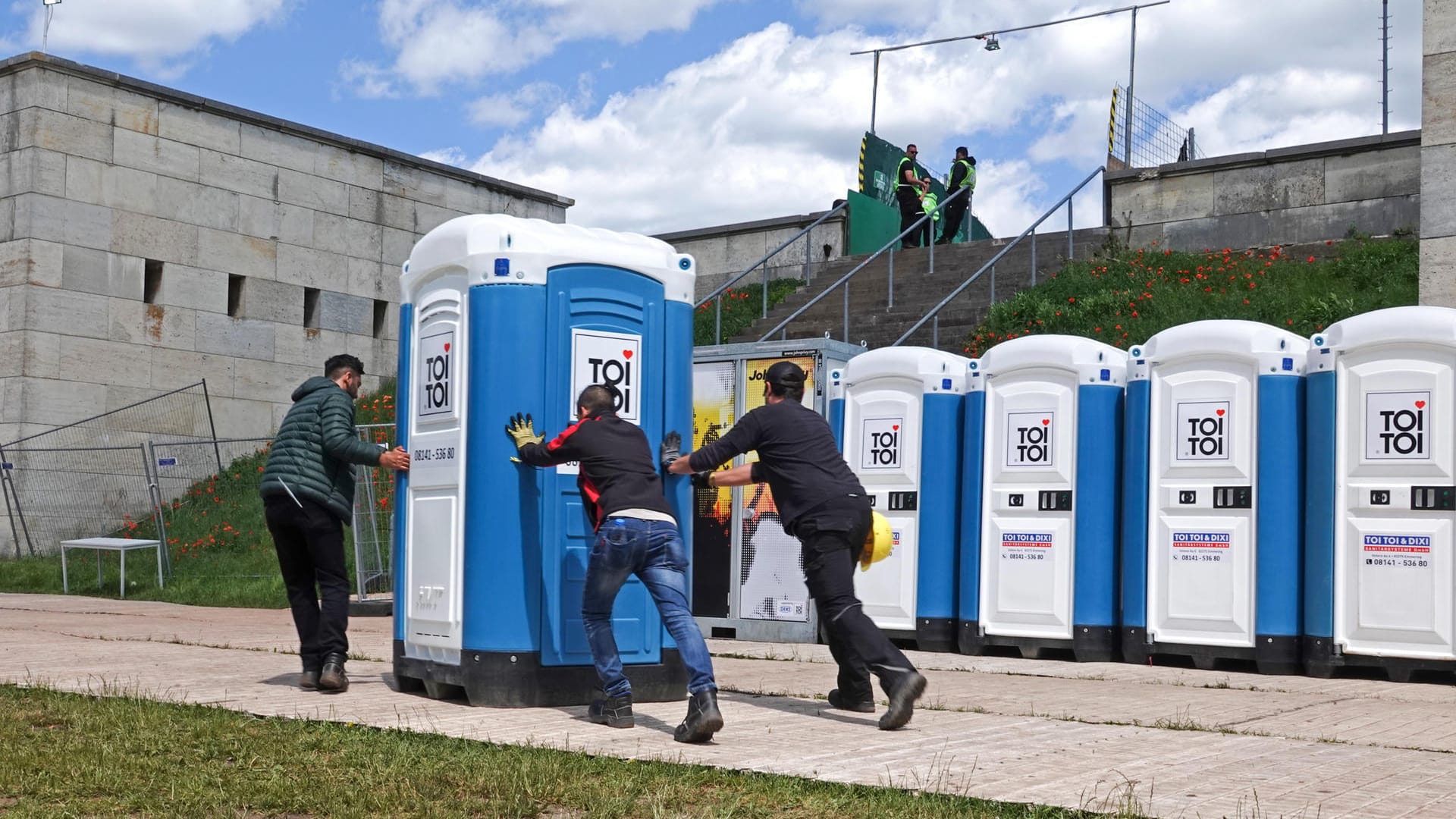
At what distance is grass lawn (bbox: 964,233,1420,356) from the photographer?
16688 millimetres

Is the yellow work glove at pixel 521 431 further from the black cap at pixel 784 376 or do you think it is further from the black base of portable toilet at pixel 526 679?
the black cap at pixel 784 376

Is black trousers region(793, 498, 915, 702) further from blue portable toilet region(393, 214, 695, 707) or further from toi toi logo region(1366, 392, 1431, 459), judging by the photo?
toi toi logo region(1366, 392, 1431, 459)

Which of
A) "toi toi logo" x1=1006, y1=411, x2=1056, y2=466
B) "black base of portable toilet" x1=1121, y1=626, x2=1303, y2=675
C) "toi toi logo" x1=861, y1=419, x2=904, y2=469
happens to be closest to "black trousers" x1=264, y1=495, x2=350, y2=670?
"toi toi logo" x1=861, y1=419, x2=904, y2=469

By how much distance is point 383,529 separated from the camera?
16.4 metres

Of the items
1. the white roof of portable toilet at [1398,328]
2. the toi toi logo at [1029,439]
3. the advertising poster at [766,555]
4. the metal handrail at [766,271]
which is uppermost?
the metal handrail at [766,271]

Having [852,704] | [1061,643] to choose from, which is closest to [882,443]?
[1061,643]

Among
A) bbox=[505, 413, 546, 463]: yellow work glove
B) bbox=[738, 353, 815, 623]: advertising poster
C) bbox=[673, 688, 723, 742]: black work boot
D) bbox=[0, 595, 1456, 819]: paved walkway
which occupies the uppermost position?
bbox=[505, 413, 546, 463]: yellow work glove

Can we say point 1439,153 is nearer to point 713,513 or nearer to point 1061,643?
point 1061,643

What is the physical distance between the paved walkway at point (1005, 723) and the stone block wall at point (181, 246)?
10240 millimetres

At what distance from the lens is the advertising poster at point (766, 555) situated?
1254 cm

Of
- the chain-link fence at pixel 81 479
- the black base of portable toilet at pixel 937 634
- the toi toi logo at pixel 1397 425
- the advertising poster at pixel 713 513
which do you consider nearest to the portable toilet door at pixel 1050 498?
the black base of portable toilet at pixel 937 634

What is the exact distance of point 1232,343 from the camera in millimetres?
10914

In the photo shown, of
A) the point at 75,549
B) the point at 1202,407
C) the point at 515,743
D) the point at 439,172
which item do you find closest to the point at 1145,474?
the point at 1202,407

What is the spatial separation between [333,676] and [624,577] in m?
2.02
